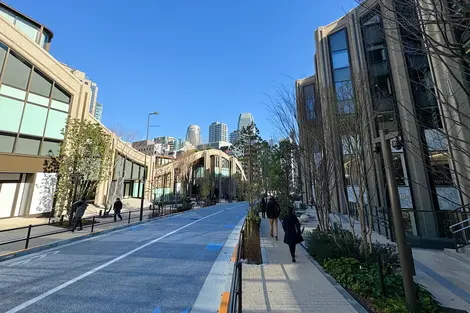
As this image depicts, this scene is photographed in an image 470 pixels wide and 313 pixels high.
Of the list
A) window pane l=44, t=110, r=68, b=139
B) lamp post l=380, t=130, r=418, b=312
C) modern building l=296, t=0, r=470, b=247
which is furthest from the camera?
window pane l=44, t=110, r=68, b=139

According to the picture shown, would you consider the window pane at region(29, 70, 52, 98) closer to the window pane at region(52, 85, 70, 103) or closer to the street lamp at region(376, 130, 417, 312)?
the window pane at region(52, 85, 70, 103)

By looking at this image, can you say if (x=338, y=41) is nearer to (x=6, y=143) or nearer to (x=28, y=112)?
(x=28, y=112)

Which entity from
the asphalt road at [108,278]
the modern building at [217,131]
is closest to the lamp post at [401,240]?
the asphalt road at [108,278]

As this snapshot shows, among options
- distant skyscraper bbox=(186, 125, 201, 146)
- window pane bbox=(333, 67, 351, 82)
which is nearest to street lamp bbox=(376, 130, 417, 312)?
window pane bbox=(333, 67, 351, 82)

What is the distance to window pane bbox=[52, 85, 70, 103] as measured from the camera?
18400 mm

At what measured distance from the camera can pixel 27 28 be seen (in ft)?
64.7

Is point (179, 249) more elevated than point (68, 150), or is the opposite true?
point (68, 150)

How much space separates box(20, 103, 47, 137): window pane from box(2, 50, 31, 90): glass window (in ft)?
5.41

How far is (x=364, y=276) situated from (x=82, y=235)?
11961 millimetres

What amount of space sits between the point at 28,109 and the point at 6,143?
2997 mm

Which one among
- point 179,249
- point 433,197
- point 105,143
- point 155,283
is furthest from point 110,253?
point 433,197

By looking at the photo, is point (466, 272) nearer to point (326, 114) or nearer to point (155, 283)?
point (326, 114)

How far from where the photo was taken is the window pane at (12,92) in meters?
15.0

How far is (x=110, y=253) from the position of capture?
7.71 metres
